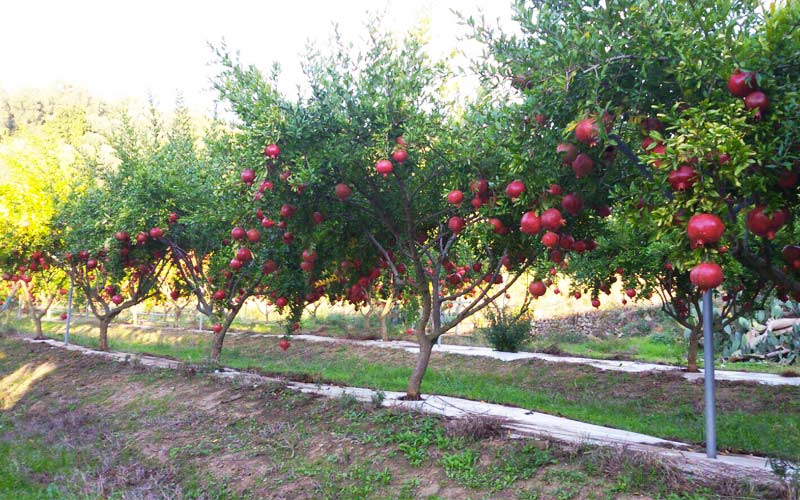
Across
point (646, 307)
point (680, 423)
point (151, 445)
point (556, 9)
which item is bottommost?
point (151, 445)

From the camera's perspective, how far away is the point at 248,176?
263 inches

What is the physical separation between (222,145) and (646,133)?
6.17 meters

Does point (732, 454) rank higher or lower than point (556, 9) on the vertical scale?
lower

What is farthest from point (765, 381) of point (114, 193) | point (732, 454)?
point (114, 193)

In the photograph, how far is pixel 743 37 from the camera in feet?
13.8

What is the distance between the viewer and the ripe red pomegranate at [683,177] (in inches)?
149

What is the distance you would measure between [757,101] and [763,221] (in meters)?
0.78

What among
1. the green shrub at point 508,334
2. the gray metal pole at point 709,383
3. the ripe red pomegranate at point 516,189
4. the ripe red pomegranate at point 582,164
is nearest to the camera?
the ripe red pomegranate at point 582,164

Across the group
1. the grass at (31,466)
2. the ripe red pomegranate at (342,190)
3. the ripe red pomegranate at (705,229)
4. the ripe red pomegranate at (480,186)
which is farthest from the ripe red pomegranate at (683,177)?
the grass at (31,466)

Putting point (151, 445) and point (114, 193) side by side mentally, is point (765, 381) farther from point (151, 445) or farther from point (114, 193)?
point (114, 193)

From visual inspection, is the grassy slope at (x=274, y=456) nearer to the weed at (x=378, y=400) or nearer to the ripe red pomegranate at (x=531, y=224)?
the weed at (x=378, y=400)

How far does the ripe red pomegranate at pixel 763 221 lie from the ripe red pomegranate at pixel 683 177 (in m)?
0.62

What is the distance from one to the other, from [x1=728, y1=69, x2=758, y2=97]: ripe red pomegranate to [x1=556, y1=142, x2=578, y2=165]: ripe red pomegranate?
48.9 inches

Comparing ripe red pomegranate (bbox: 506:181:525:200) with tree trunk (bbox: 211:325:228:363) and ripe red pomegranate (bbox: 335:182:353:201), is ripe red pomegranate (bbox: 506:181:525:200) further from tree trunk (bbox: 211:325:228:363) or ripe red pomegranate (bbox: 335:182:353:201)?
tree trunk (bbox: 211:325:228:363)
